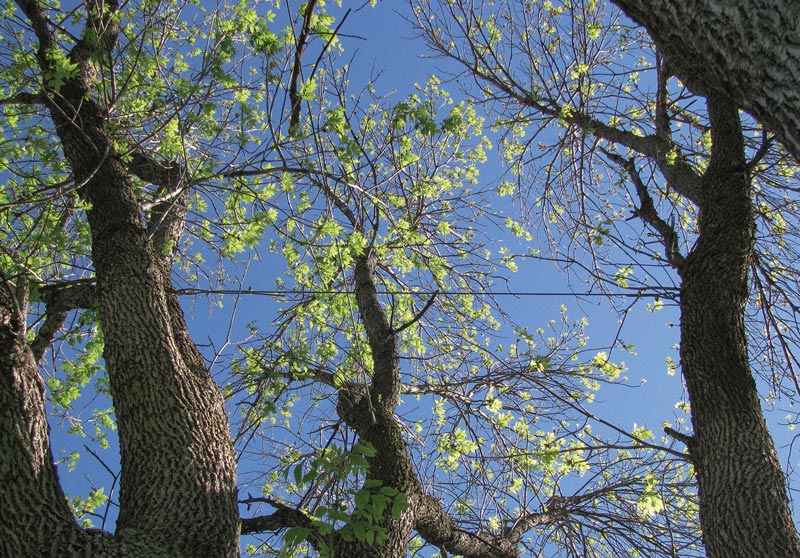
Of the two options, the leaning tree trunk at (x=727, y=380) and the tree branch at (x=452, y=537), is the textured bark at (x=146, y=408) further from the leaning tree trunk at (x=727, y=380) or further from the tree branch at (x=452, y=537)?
the leaning tree trunk at (x=727, y=380)

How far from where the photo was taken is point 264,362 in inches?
194

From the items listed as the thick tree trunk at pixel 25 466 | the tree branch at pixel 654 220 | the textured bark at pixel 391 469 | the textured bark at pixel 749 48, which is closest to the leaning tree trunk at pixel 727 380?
the tree branch at pixel 654 220

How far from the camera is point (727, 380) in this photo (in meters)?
3.41

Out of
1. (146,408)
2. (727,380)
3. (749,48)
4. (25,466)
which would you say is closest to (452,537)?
(727,380)

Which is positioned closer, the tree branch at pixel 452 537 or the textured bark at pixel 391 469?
the textured bark at pixel 391 469

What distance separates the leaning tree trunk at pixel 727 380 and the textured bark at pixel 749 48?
225 centimetres

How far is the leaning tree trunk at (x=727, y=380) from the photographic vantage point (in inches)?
120

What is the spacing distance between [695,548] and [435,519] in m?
1.87

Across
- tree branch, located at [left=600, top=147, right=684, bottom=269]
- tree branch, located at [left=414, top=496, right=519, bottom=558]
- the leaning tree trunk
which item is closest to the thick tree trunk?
tree branch, located at [left=414, top=496, right=519, bottom=558]

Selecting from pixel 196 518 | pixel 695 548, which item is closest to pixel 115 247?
pixel 196 518

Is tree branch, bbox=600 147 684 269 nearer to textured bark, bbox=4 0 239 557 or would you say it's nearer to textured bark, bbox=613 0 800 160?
textured bark, bbox=613 0 800 160

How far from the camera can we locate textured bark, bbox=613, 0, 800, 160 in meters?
1.44

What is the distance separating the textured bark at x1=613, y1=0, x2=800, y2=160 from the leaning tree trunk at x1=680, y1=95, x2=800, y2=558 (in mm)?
2249

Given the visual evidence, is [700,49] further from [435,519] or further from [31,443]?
[435,519]
